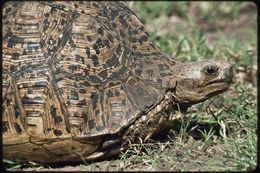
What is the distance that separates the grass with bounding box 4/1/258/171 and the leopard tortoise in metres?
0.23

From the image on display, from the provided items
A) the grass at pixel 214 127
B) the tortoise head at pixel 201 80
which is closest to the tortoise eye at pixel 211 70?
the tortoise head at pixel 201 80

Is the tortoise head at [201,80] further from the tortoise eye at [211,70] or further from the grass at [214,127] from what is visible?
the grass at [214,127]

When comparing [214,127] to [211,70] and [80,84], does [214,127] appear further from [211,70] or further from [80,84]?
[80,84]

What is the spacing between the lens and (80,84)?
3564 millimetres

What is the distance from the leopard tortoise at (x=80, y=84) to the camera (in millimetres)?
3461

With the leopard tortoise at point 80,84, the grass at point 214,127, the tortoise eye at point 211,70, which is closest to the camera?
the leopard tortoise at point 80,84

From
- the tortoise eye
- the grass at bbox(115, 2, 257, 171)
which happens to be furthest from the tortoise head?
the grass at bbox(115, 2, 257, 171)

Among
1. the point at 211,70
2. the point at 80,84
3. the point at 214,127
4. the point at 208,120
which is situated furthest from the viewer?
the point at 208,120

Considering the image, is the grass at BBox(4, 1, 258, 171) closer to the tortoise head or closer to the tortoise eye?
the tortoise head

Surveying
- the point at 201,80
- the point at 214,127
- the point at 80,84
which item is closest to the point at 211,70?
the point at 201,80

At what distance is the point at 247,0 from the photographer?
7996 mm

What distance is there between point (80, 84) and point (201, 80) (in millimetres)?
1484

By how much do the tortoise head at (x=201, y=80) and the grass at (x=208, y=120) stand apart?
0.28 metres

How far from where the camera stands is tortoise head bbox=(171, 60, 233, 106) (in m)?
4.02
